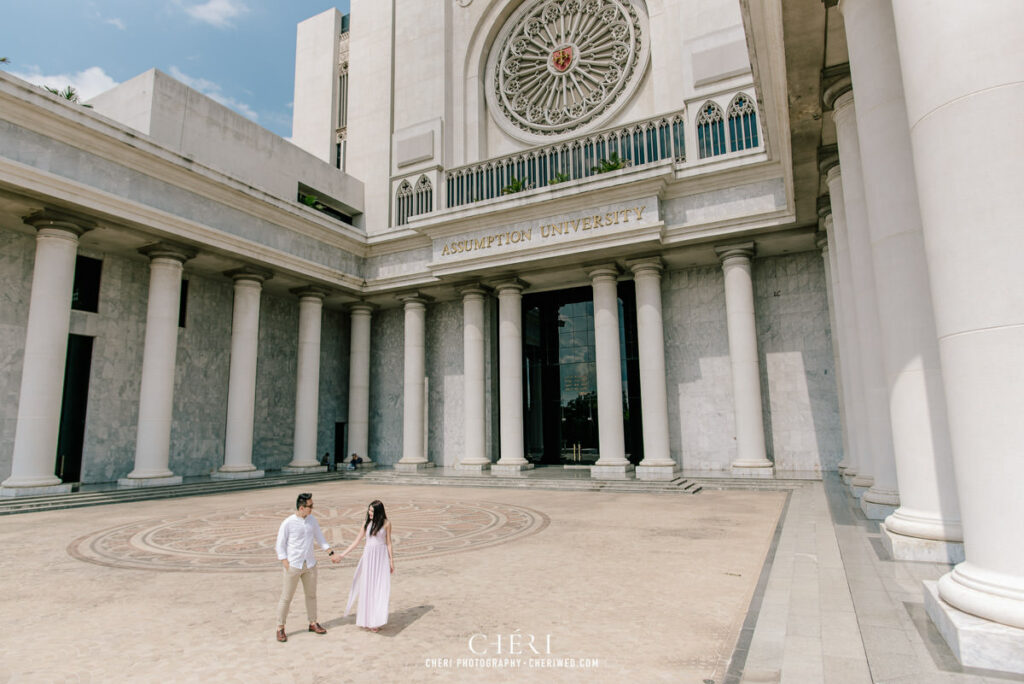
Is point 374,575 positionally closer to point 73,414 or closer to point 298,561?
point 298,561

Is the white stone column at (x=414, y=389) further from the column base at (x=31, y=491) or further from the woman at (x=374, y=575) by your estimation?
the woman at (x=374, y=575)

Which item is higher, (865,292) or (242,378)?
(865,292)

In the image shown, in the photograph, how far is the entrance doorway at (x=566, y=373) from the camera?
2475 centimetres

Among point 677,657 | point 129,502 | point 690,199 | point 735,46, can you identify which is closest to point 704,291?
point 690,199

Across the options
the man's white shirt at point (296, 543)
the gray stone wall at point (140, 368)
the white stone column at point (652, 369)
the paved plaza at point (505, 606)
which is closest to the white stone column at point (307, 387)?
the gray stone wall at point (140, 368)

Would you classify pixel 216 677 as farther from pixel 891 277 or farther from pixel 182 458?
pixel 182 458

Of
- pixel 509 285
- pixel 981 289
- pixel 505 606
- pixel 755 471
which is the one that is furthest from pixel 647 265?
pixel 981 289

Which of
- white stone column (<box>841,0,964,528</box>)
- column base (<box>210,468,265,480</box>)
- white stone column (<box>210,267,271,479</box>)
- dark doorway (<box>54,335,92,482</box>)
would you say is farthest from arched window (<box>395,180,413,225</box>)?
white stone column (<box>841,0,964,528</box>)

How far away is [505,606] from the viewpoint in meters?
6.17

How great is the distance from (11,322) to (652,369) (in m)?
21.0

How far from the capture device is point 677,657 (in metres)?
4.69

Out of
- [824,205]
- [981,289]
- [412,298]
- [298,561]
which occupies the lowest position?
[298,561]

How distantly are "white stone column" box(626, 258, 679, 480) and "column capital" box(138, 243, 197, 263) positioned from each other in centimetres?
1595

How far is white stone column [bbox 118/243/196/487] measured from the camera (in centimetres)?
1814
